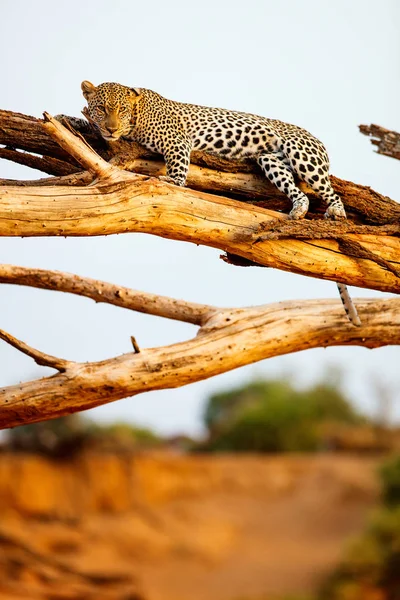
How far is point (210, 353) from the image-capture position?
278 inches

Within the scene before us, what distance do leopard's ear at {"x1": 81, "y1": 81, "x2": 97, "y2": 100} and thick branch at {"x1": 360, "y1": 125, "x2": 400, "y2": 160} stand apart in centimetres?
230

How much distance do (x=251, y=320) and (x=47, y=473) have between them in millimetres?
14376

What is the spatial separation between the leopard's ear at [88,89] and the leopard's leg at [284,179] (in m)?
1.65

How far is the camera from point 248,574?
2112cm

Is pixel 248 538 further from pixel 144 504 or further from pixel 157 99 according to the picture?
pixel 157 99

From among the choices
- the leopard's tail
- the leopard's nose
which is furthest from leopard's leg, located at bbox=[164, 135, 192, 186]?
the leopard's tail

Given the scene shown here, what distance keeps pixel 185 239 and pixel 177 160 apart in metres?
0.99

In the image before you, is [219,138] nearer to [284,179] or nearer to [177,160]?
[177,160]

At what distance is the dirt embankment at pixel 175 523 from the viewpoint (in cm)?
1552

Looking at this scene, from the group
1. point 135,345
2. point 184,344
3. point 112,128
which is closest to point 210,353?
point 184,344

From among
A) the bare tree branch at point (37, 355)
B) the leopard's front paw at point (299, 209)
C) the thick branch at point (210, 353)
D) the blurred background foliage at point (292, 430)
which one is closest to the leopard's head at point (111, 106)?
the leopard's front paw at point (299, 209)

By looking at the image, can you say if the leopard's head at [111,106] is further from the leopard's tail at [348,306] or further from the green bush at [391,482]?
the green bush at [391,482]

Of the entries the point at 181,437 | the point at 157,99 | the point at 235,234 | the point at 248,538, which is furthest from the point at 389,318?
the point at 181,437

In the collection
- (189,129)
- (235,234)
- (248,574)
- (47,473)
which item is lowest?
(248,574)
